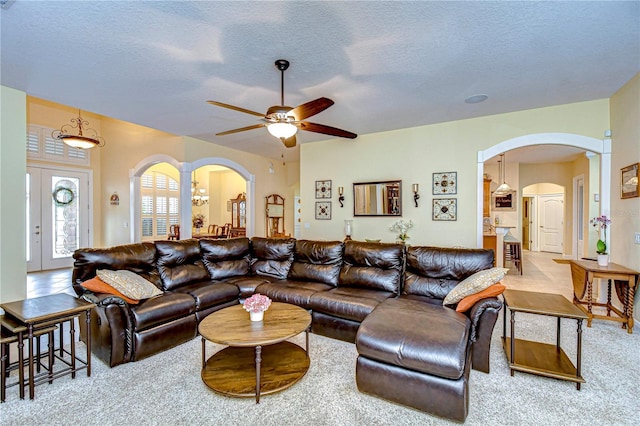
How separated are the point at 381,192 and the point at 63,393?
16.1 feet

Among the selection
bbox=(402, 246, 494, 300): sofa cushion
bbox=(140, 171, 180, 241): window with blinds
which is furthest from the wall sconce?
bbox=(140, 171, 180, 241): window with blinds

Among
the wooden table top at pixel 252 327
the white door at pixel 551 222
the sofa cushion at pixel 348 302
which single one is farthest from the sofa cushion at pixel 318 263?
the white door at pixel 551 222

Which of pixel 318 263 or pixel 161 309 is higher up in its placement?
pixel 318 263

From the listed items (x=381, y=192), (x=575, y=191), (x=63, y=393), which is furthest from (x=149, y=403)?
(x=575, y=191)

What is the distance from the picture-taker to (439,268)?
10.5 ft

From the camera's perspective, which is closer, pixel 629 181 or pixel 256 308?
pixel 256 308

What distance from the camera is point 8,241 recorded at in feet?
11.2

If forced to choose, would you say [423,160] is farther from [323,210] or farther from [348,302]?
[348,302]

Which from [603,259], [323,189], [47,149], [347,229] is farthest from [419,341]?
[47,149]

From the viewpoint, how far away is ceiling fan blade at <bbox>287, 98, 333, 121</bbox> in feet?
9.23

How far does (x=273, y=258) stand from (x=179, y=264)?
1.23 m

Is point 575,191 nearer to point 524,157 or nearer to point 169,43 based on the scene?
point 524,157

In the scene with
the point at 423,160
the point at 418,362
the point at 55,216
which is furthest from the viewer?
the point at 55,216

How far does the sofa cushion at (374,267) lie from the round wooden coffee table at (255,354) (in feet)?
3.52
